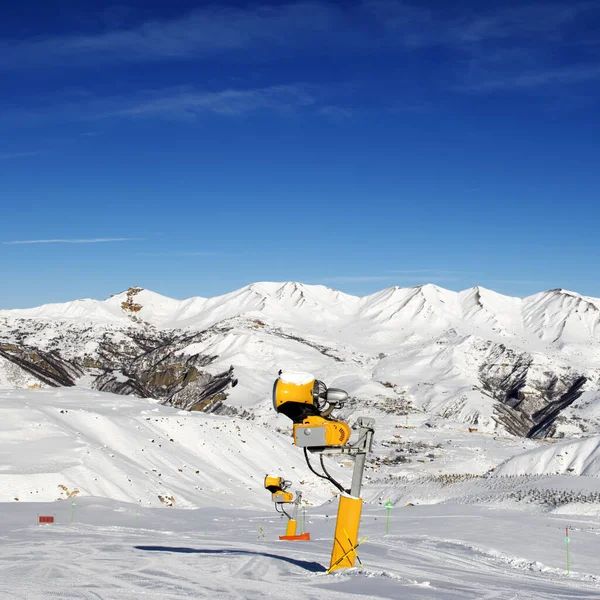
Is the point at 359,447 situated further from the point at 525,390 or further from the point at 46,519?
the point at 525,390

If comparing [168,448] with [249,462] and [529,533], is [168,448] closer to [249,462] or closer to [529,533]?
[249,462]

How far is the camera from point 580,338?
199 meters

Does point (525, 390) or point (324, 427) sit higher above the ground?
point (324, 427)

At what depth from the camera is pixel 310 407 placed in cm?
878

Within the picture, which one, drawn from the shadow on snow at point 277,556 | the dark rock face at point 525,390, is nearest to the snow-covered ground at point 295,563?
the shadow on snow at point 277,556

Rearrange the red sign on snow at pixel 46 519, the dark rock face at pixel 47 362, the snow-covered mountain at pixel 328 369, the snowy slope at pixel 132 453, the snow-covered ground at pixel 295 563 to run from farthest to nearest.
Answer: the dark rock face at pixel 47 362 → the snow-covered mountain at pixel 328 369 → the snowy slope at pixel 132 453 → the red sign on snow at pixel 46 519 → the snow-covered ground at pixel 295 563

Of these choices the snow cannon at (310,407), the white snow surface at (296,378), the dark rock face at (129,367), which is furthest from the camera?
the dark rock face at (129,367)

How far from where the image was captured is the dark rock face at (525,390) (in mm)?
130988

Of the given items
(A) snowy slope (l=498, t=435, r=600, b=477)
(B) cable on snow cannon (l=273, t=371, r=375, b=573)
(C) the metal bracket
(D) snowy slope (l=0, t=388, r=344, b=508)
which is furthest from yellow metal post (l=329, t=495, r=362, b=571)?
(A) snowy slope (l=498, t=435, r=600, b=477)

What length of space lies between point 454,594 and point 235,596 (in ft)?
8.83

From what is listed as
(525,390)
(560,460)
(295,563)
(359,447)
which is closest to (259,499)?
(560,460)

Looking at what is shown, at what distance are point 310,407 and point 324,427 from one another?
1.32 feet

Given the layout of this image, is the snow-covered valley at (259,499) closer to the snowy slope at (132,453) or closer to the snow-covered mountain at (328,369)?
the snowy slope at (132,453)

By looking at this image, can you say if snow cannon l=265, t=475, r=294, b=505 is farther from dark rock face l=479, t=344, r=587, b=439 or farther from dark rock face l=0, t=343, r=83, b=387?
dark rock face l=0, t=343, r=83, b=387
